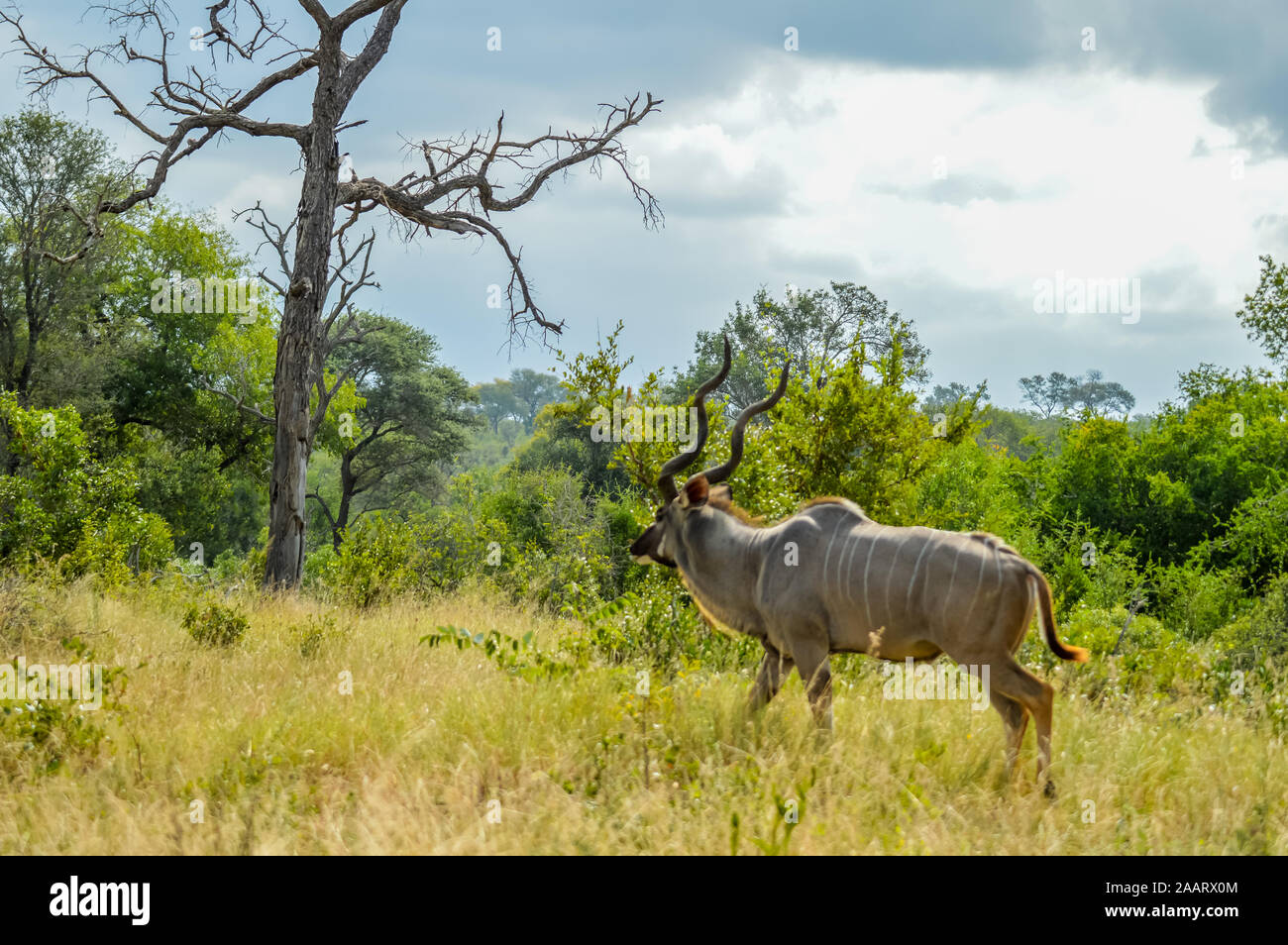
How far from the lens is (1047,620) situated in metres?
5.60

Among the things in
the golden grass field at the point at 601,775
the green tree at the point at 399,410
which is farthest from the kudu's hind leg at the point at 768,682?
the green tree at the point at 399,410

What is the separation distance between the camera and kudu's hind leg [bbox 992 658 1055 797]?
5.39m

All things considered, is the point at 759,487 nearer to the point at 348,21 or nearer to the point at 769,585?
the point at 769,585

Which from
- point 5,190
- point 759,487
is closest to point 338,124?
point 759,487

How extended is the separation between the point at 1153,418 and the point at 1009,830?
2526 cm

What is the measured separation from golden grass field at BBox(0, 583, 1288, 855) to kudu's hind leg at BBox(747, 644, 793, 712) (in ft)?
0.37

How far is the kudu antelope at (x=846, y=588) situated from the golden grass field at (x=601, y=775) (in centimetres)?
41

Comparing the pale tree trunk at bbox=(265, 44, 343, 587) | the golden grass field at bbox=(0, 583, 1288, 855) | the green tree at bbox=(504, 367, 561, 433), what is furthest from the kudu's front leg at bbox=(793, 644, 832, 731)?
the green tree at bbox=(504, 367, 561, 433)

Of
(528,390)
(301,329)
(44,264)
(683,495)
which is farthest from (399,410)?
(528,390)

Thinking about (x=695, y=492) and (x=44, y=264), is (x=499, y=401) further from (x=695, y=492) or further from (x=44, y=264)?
(x=695, y=492)

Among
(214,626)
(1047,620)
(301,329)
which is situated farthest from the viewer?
(301,329)

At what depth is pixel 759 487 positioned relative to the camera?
30.0ft

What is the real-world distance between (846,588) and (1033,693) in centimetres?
113
